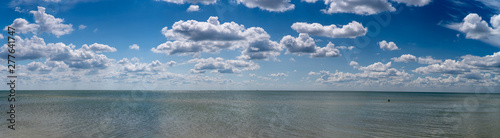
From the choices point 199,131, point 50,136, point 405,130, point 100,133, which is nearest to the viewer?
point 50,136

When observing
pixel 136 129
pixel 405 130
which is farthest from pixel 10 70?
pixel 405 130

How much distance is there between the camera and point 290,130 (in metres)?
27.0

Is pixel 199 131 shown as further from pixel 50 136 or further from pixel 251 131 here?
pixel 50 136

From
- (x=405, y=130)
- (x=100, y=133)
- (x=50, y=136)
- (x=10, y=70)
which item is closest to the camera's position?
(x=10, y=70)

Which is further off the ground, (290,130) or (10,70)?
A: (10,70)

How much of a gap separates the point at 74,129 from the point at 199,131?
11128mm

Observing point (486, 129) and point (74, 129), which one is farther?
point (486, 129)

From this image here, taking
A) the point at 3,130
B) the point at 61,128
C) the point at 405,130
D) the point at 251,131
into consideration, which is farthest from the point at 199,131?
the point at 405,130

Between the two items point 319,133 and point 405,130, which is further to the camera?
point 405,130

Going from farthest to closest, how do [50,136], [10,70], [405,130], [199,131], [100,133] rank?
[405,130]
[199,131]
[100,133]
[50,136]
[10,70]

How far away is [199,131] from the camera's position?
26.1m

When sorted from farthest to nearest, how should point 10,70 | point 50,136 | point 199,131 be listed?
point 199,131
point 50,136
point 10,70

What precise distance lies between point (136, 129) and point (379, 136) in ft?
69.2

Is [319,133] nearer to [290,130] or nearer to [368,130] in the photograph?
[290,130]
